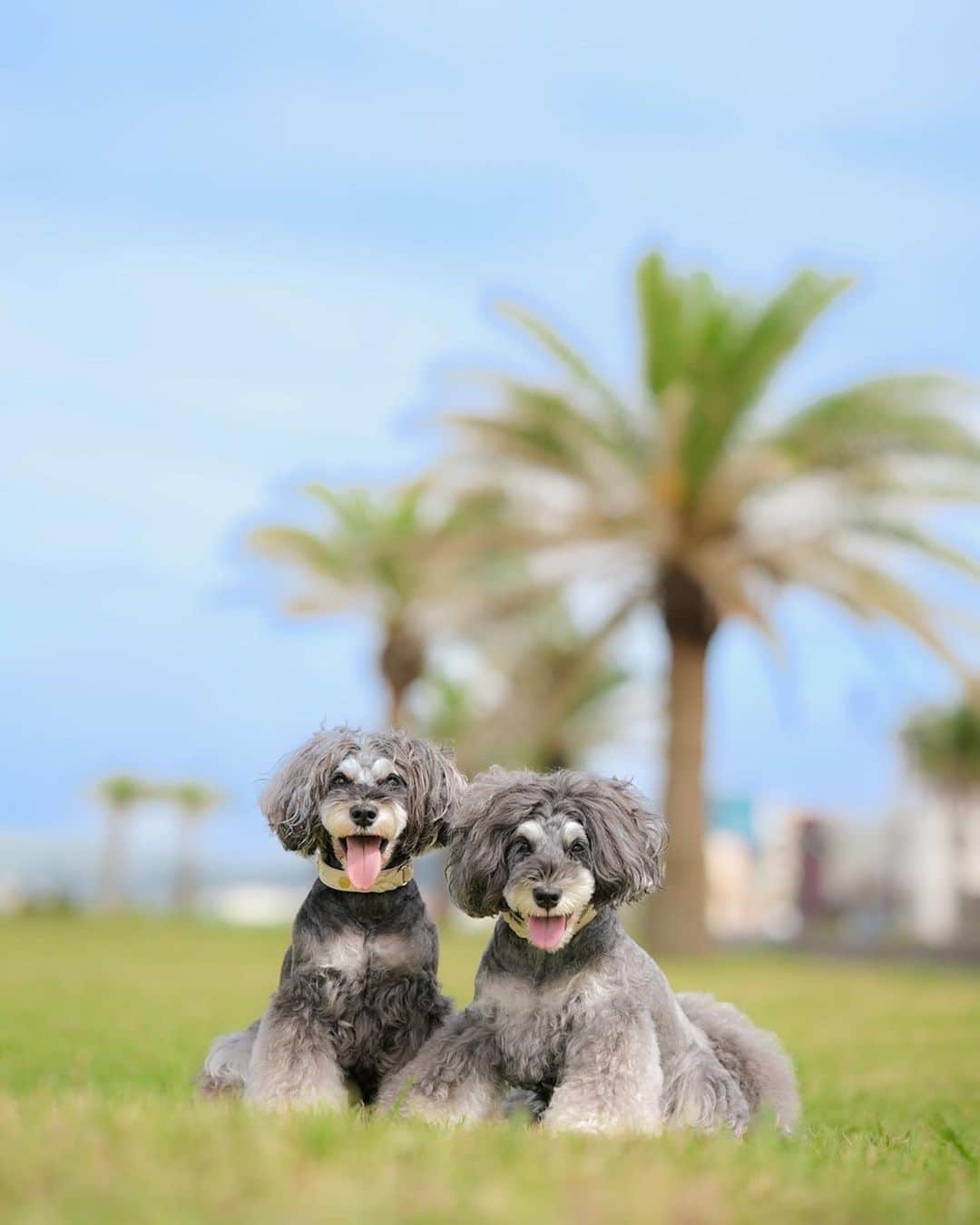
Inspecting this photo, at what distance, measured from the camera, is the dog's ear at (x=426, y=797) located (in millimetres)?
5289

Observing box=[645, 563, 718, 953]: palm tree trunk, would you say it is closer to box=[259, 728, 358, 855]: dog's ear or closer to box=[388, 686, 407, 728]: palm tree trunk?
box=[388, 686, 407, 728]: palm tree trunk

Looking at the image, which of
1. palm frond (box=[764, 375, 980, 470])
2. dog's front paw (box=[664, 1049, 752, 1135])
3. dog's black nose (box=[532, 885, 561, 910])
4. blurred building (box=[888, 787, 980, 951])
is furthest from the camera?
blurred building (box=[888, 787, 980, 951])

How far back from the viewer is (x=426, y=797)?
5.30 meters

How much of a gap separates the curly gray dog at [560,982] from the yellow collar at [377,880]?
0.75 feet

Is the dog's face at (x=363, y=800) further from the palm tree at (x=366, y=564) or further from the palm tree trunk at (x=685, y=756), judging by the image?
the palm tree at (x=366, y=564)

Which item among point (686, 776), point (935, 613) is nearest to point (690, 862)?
point (686, 776)

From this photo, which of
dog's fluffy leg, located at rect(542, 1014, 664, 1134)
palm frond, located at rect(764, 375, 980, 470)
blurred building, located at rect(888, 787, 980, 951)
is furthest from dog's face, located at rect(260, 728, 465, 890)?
blurred building, located at rect(888, 787, 980, 951)

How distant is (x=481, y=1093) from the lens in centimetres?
510

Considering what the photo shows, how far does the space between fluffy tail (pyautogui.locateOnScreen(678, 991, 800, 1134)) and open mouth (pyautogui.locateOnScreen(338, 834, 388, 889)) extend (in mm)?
1445

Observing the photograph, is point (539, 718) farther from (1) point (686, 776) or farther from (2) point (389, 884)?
(2) point (389, 884)

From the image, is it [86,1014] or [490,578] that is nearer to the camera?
[86,1014]

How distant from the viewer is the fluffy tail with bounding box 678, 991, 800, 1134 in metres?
5.72

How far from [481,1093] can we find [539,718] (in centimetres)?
2012

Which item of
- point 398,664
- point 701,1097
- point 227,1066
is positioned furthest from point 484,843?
point 398,664
